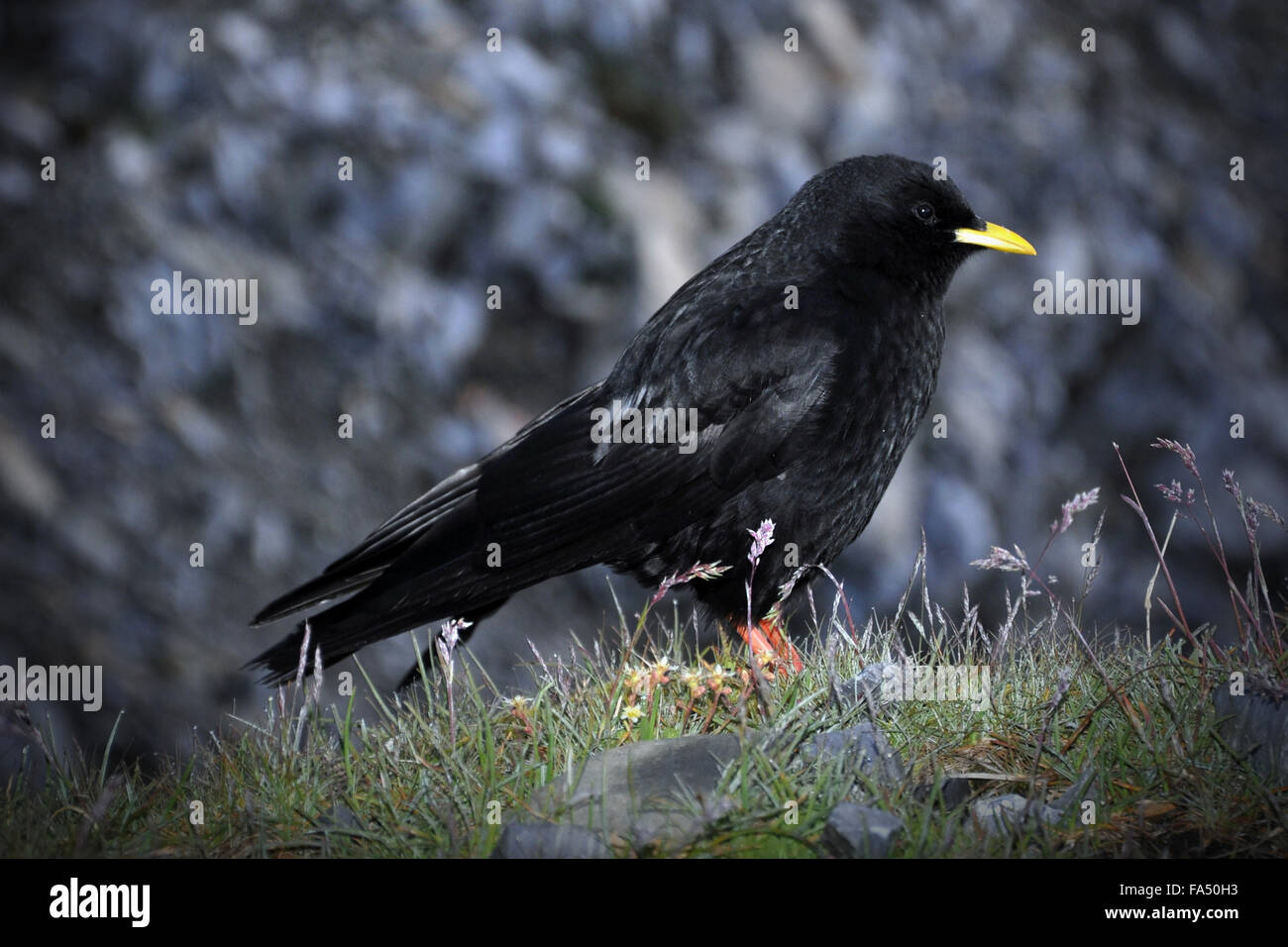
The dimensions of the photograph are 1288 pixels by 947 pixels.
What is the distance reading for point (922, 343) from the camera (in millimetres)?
3898

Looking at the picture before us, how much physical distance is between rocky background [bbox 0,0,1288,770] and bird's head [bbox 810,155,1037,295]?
5.60 feet

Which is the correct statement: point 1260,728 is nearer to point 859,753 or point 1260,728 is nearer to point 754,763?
point 859,753

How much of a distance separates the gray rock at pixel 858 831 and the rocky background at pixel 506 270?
3329 millimetres

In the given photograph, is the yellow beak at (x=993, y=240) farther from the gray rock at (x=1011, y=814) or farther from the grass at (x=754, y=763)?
the gray rock at (x=1011, y=814)

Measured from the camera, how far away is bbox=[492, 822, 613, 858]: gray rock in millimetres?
2227

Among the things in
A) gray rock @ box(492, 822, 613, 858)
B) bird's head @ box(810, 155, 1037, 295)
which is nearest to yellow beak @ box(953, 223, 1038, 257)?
bird's head @ box(810, 155, 1037, 295)

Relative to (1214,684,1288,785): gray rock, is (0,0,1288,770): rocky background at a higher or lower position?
higher

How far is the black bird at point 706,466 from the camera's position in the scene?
142 inches

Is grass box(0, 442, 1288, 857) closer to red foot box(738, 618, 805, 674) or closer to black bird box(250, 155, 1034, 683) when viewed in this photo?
red foot box(738, 618, 805, 674)

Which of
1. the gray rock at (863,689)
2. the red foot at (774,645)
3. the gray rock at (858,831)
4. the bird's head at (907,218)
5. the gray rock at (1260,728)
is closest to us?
the gray rock at (858,831)

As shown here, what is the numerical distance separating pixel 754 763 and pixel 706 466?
1.38 meters

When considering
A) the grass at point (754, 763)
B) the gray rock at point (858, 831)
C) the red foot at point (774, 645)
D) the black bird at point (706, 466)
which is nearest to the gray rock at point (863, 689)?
the grass at point (754, 763)
